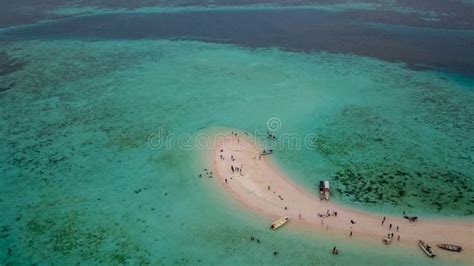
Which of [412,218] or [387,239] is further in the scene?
[412,218]

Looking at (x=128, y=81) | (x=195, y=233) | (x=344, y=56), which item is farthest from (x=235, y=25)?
(x=195, y=233)

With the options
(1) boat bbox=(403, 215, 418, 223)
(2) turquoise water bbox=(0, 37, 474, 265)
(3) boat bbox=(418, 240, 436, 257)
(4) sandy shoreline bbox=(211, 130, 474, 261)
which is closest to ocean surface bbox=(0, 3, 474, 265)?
(2) turquoise water bbox=(0, 37, 474, 265)

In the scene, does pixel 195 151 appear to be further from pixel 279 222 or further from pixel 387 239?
pixel 387 239

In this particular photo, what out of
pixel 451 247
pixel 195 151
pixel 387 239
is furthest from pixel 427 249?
pixel 195 151

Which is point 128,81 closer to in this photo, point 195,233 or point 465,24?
point 195,233

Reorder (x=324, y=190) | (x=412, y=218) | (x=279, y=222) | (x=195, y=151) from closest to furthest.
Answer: (x=279, y=222)
(x=412, y=218)
(x=324, y=190)
(x=195, y=151)

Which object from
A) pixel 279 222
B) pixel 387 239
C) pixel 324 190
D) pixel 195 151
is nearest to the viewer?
pixel 387 239
